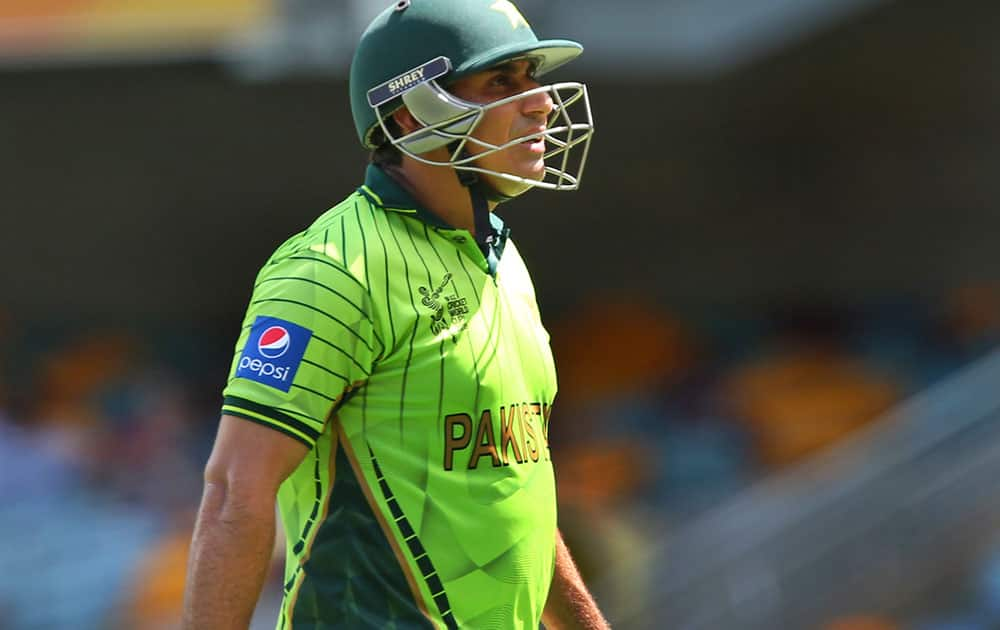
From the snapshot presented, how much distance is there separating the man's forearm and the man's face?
0.76 meters

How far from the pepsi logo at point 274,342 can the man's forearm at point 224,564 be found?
214 millimetres

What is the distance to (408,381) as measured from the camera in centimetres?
238

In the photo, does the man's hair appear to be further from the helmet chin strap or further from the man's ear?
the helmet chin strap

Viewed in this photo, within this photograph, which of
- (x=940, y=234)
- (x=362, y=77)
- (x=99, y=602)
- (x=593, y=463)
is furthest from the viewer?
(x=940, y=234)

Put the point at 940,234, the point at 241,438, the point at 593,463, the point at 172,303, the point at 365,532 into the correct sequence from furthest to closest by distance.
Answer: the point at 172,303 → the point at 940,234 → the point at 593,463 → the point at 365,532 → the point at 241,438

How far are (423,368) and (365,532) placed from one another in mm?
283

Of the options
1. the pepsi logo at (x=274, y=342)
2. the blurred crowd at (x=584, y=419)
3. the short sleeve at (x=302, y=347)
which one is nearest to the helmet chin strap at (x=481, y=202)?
the short sleeve at (x=302, y=347)

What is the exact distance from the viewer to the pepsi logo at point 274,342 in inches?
89.0

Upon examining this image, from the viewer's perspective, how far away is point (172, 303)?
38.3ft

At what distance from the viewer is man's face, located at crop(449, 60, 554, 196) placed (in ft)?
8.50

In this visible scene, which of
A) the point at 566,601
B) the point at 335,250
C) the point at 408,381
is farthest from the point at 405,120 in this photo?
the point at 566,601

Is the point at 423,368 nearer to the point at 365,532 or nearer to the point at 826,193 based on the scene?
the point at 365,532

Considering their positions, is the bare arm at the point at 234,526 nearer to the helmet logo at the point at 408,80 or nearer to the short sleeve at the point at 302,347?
the short sleeve at the point at 302,347

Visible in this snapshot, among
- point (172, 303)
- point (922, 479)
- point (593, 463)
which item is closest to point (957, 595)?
point (922, 479)
